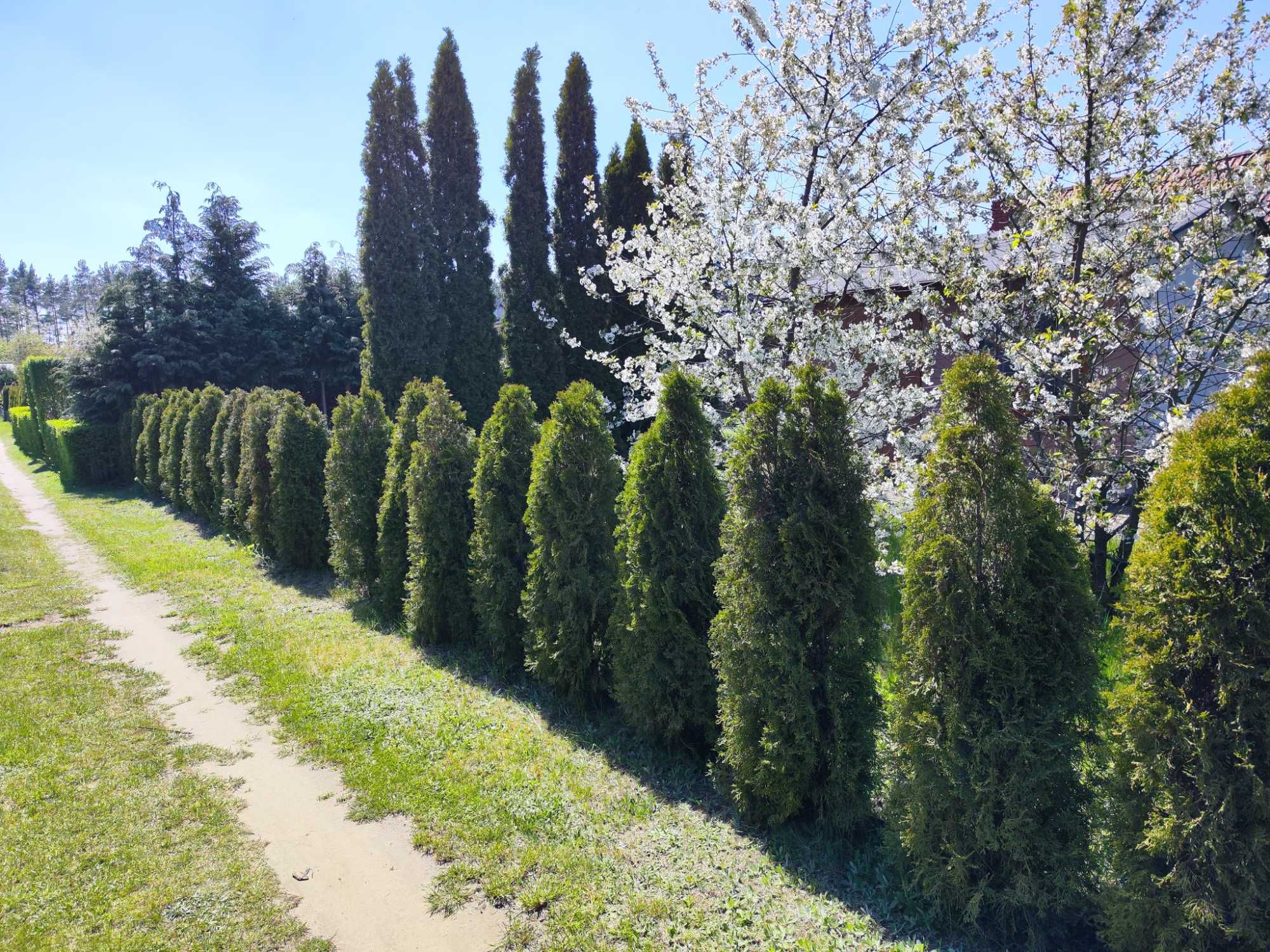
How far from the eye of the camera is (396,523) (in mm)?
7430

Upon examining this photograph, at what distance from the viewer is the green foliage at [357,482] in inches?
323

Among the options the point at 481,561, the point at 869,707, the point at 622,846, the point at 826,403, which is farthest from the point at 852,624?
the point at 481,561

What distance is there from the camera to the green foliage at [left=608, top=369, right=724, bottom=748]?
4.40m

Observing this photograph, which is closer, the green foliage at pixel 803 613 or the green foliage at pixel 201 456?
the green foliage at pixel 803 613

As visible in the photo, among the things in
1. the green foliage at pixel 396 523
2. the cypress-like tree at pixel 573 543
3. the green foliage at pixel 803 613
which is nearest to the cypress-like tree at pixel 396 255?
the green foliage at pixel 396 523

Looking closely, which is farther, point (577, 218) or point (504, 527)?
Result: point (577, 218)

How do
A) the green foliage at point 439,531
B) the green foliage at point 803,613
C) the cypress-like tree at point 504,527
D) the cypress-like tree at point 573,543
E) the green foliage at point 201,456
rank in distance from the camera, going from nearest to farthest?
the green foliage at point 803,613
the cypress-like tree at point 573,543
the cypress-like tree at point 504,527
the green foliage at point 439,531
the green foliage at point 201,456

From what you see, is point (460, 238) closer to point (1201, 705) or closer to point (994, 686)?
point (994, 686)

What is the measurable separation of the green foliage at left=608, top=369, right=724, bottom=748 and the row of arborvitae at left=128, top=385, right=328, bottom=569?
270 inches

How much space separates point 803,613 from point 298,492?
836 centimetres

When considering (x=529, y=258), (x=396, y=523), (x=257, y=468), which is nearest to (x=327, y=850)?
(x=396, y=523)

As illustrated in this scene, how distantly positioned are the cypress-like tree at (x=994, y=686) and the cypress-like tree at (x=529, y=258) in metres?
13.2

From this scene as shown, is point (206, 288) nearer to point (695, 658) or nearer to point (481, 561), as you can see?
point (481, 561)

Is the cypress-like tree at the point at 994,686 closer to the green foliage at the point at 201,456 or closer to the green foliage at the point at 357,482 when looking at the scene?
the green foliage at the point at 357,482
